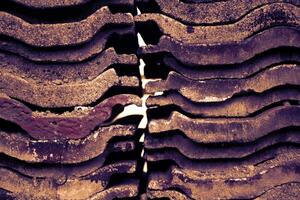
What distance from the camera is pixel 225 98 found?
117 centimetres

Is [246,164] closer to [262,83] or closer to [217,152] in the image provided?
[217,152]

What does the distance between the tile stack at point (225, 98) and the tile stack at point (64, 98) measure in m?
0.09

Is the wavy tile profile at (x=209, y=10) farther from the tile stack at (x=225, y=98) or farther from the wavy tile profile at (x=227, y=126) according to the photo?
the wavy tile profile at (x=227, y=126)

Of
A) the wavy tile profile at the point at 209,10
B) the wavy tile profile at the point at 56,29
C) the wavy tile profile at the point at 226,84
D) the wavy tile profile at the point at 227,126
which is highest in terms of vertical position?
the wavy tile profile at the point at 209,10

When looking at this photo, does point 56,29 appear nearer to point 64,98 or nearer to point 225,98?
point 64,98

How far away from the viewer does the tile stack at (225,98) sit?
1151 millimetres

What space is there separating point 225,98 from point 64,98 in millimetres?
470

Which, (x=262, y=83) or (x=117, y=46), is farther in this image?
(x=117, y=46)

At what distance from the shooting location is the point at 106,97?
121 centimetres

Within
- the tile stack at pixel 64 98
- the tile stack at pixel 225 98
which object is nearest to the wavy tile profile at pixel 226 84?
the tile stack at pixel 225 98

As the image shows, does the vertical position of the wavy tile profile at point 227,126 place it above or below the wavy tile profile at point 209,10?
below

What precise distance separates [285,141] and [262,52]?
275mm

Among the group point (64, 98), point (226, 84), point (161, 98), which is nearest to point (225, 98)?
point (226, 84)

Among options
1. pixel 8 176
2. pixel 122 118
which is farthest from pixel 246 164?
pixel 8 176
